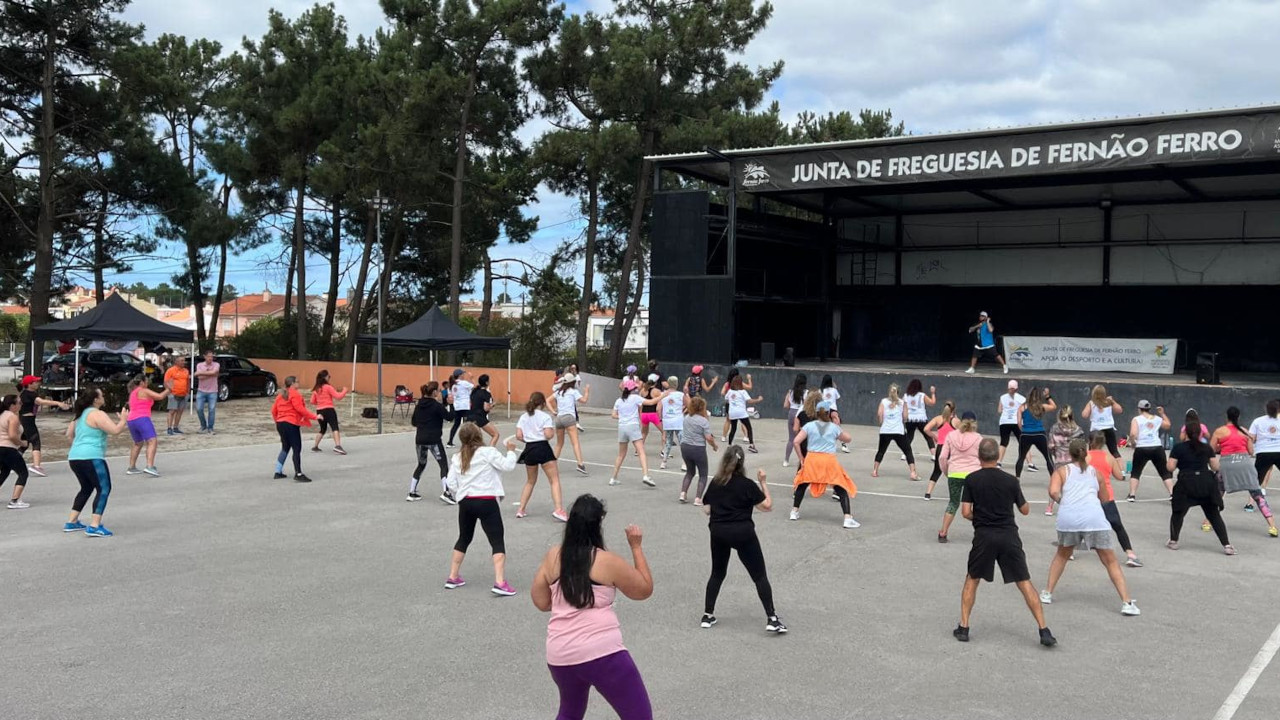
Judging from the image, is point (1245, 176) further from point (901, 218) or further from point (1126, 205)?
point (901, 218)

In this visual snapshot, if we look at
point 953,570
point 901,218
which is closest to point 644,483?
point 953,570

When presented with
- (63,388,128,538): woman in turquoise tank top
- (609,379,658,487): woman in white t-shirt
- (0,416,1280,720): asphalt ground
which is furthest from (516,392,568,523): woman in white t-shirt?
(63,388,128,538): woman in turquoise tank top

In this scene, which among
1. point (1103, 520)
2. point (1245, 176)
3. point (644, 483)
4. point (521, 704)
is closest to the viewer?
point (521, 704)

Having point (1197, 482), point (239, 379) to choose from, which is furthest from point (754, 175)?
point (1197, 482)

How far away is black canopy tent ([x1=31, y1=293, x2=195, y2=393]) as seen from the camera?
68.7 ft

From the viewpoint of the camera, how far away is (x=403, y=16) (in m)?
31.6

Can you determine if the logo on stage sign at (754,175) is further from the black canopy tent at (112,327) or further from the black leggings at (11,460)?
the black leggings at (11,460)

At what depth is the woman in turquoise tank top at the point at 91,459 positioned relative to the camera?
381 inches

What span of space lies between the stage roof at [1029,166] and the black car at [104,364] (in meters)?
15.9

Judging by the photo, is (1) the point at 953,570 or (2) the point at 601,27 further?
(2) the point at 601,27

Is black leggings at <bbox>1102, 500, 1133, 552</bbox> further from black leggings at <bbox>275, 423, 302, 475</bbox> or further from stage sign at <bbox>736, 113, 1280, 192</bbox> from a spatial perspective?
stage sign at <bbox>736, 113, 1280, 192</bbox>

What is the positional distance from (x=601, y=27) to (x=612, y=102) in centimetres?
329

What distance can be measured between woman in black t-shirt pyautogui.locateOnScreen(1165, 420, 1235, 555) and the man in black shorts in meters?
3.80

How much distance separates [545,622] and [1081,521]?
13.7 feet
